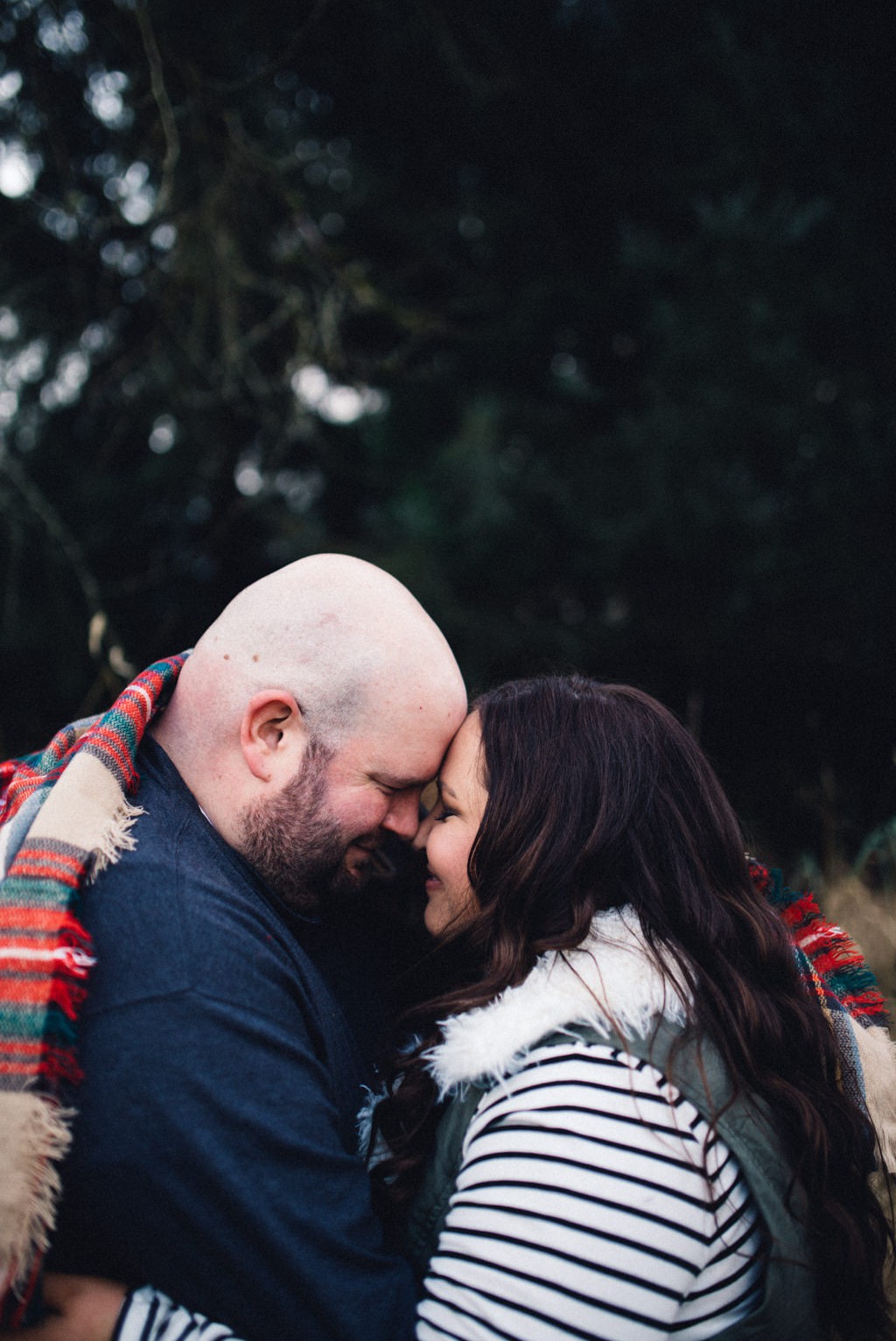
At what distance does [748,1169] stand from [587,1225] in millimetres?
261

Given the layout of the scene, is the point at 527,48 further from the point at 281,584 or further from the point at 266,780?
the point at 266,780

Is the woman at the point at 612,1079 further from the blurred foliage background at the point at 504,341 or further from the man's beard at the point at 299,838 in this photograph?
the blurred foliage background at the point at 504,341

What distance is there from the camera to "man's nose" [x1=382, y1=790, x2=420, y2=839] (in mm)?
1881

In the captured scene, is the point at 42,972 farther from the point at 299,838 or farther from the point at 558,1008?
the point at 558,1008

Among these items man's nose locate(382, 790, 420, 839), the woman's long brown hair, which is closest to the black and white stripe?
the woman's long brown hair

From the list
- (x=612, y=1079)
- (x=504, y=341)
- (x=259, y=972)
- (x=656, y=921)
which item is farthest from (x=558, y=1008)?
(x=504, y=341)

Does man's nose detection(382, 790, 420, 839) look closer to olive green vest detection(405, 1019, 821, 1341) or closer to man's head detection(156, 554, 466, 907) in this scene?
man's head detection(156, 554, 466, 907)

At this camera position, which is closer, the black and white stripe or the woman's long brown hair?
the black and white stripe

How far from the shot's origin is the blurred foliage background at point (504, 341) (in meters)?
3.76

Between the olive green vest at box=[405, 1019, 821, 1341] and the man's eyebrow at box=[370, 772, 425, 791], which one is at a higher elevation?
the man's eyebrow at box=[370, 772, 425, 791]

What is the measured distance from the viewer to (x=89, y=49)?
11.0 feet

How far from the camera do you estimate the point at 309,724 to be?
179cm

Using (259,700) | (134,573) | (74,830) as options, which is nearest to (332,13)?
(134,573)

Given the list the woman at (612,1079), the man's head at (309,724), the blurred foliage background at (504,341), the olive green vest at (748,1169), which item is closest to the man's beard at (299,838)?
the man's head at (309,724)
